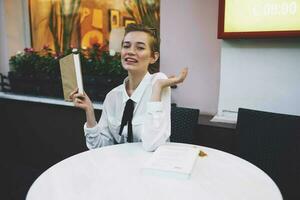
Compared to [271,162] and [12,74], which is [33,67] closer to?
[12,74]

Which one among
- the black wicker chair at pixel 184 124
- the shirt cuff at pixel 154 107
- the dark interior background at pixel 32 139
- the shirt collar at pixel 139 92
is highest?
the shirt collar at pixel 139 92

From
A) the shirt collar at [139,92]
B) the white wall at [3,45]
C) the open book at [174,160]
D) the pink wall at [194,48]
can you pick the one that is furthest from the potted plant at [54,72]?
the open book at [174,160]

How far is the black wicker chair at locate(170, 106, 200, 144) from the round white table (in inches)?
23.5

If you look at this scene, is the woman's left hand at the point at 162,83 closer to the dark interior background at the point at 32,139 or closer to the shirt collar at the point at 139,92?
the shirt collar at the point at 139,92

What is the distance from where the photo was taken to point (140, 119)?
1.56 m

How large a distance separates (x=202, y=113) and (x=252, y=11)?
0.87 meters

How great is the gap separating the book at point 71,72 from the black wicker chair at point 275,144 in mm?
984

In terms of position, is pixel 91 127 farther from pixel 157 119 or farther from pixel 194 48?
pixel 194 48

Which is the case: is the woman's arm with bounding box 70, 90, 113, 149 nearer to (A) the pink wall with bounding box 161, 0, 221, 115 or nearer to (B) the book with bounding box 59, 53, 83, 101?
(B) the book with bounding box 59, 53, 83, 101

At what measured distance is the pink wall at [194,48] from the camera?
7.16ft

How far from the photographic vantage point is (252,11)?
5.69ft

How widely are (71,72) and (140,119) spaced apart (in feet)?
1.52

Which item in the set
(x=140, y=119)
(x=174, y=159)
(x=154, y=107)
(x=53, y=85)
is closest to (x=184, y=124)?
(x=140, y=119)

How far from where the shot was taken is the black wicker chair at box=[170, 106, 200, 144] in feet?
6.10
